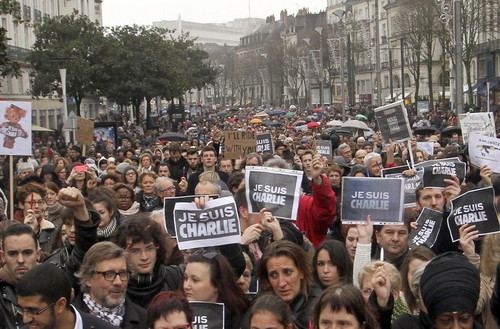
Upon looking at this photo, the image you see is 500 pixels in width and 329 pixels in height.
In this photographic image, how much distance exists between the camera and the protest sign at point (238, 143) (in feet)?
48.0

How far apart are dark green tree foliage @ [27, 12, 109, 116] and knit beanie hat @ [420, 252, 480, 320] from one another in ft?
113

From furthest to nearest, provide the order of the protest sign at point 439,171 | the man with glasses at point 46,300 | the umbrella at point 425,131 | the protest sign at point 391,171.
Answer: the umbrella at point 425,131, the protest sign at point 391,171, the protest sign at point 439,171, the man with glasses at point 46,300

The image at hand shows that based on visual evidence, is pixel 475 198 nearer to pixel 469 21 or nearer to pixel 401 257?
pixel 401 257

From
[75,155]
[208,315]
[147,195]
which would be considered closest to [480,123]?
[147,195]

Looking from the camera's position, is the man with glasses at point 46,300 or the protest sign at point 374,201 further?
the protest sign at point 374,201

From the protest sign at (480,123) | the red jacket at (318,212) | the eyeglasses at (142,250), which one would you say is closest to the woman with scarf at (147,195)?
the red jacket at (318,212)

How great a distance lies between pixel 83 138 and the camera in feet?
63.0

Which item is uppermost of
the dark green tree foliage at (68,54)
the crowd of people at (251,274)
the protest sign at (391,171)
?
the dark green tree foliage at (68,54)

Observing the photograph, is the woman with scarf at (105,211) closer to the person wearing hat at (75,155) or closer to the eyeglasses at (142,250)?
the eyeglasses at (142,250)

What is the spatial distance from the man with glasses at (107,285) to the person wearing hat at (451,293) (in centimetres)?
171

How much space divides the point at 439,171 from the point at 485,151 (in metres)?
1.40

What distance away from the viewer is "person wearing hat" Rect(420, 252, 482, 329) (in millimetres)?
4070

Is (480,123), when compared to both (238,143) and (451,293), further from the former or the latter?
(451,293)

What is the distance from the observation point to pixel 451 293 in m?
4.09
